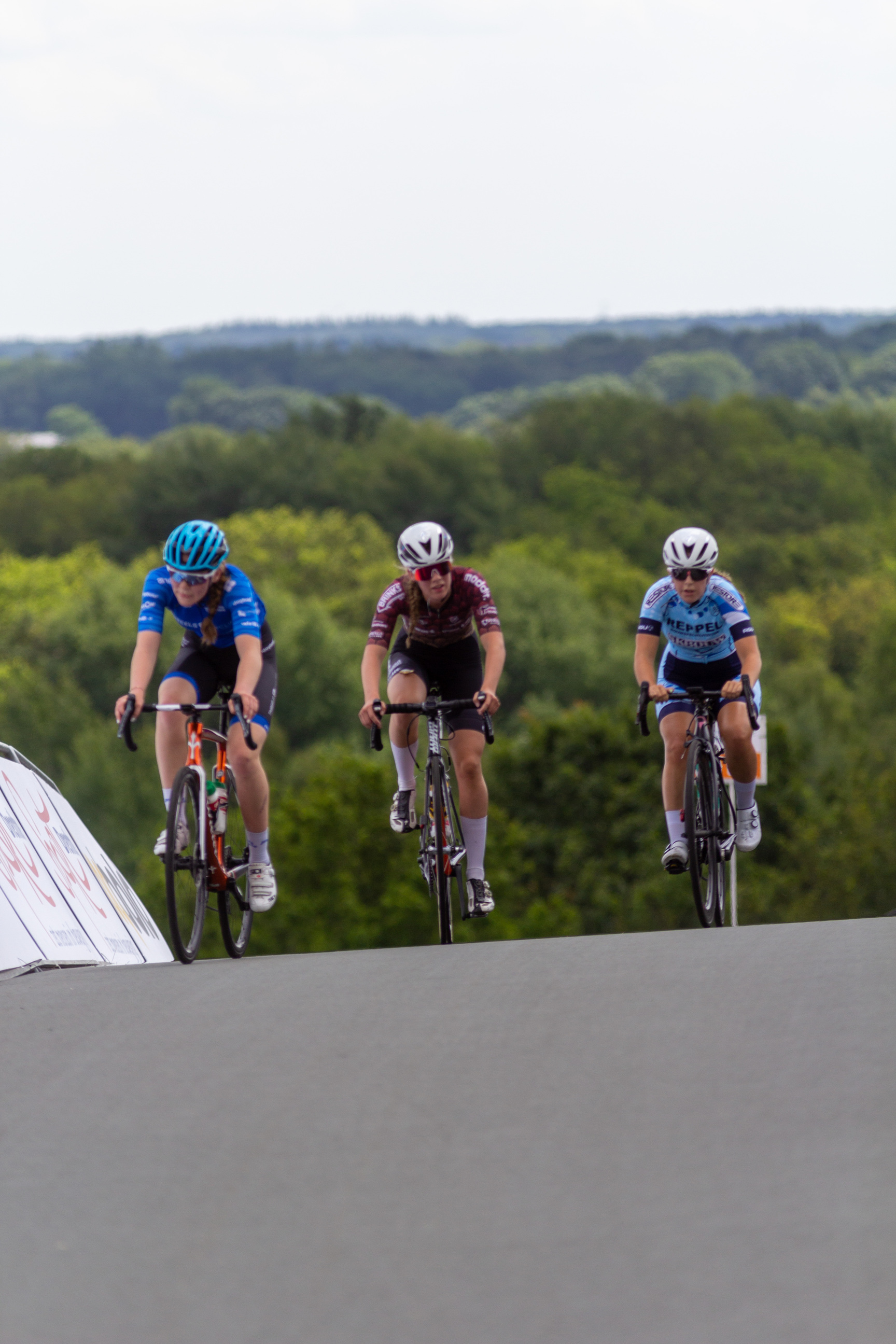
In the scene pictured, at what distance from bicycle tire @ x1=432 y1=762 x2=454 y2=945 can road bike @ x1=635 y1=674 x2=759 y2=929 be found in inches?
45.0

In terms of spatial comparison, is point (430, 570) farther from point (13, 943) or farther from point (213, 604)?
point (13, 943)

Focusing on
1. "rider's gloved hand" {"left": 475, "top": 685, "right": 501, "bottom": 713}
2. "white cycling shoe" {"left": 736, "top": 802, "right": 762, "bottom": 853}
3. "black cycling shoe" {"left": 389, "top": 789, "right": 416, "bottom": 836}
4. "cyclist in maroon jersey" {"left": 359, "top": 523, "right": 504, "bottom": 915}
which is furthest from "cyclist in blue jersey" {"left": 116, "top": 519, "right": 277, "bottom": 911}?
"white cycling shoe" {"left": 736, "top": 802, "right": 762, "bottom": 853}

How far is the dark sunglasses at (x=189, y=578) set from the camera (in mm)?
9305

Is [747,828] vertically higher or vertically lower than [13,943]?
higher

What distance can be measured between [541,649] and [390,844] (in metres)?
34.3

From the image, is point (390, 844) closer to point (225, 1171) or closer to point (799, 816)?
point (799, 816)

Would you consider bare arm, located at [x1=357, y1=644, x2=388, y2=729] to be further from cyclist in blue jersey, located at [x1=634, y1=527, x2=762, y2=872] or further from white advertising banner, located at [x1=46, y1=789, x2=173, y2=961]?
white advertising banner, located at [x1=46, y1=789, x2=173, y2=961]

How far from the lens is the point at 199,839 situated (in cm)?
940

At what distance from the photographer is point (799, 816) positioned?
60.3 metres

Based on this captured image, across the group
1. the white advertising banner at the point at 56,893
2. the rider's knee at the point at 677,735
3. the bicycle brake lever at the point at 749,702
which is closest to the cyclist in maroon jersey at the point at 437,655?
the rider's knee at the point at 677,735

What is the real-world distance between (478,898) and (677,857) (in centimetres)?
108

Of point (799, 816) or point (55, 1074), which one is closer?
point (55, 1074)

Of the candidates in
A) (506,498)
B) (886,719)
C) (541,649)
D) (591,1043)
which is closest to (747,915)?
(886,719)

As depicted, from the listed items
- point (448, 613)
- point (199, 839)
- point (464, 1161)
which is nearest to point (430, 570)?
point (448, 613)
